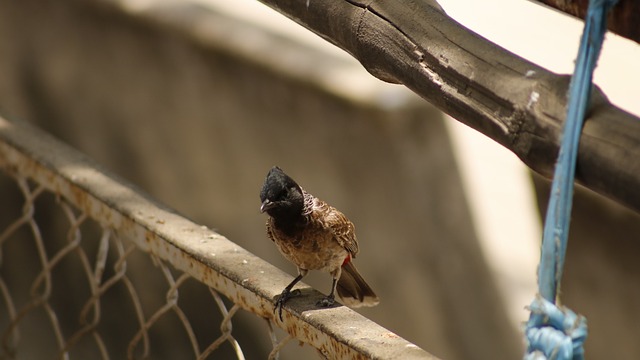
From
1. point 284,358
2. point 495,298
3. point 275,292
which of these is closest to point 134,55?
point 284,358

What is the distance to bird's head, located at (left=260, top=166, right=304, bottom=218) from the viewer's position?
6.22 feet

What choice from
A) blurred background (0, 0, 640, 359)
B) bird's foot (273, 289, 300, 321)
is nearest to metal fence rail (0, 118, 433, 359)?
bird's foot (273, 289, 300, 321)

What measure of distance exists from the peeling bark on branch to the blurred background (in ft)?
9.32

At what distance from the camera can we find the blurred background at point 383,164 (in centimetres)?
448

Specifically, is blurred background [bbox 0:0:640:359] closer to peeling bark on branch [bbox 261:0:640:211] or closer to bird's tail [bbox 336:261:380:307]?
bird's tail [bbox 336:261:380:307]

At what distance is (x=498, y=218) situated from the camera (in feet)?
15.3

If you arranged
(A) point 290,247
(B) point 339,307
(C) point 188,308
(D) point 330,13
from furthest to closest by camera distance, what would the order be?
1. (C) point 188,308
2. (A) point 290,247
3. (B) point 339,307
4. (D) point 330,13

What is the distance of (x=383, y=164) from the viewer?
15.0ft

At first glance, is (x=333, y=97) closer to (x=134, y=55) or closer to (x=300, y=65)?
(x=300, y=65)

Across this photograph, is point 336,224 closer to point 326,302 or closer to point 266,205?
point 266,205

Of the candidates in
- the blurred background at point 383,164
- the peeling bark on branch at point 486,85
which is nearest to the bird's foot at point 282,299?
the peeling bark on branch at point 486,85

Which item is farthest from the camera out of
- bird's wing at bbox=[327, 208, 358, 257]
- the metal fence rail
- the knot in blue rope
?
bird's wing at bbox=[327, 208, 358, 257]

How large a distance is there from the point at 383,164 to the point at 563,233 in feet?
11.2

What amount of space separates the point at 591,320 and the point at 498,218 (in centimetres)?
60
